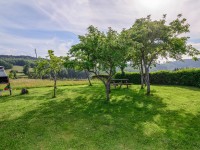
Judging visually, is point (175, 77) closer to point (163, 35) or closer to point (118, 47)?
point (163, 35)

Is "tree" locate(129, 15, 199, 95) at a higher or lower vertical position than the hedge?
higher

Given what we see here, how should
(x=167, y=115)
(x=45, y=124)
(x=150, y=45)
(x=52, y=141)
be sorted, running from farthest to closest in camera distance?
(x=150, y=45)
(x=167, y=115)
(x=45, y=124)
(x=52, y=141)

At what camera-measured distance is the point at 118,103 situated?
16.3 m

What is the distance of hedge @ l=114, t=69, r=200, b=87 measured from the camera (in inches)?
1145

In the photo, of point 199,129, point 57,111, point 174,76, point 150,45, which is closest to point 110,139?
point 199,129

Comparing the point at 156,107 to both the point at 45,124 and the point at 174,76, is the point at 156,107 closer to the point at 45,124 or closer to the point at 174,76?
the point at 45,124

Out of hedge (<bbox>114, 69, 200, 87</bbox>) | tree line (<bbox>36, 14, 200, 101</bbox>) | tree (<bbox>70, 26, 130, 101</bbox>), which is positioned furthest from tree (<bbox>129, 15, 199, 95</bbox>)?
hedge (<bbox>114, 69, 200, 87</bbox>)

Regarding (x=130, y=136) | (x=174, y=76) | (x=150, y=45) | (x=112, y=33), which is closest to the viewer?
(x=130, y=136)

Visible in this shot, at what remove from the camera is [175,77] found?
32219 millimetres

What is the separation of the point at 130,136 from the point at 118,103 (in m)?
7.29

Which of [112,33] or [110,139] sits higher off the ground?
[112,33]

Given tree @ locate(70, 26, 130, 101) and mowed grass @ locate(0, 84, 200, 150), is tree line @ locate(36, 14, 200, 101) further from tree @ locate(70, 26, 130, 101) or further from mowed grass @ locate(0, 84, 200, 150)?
mowed grass @ locate(0, 84, 200, 150)

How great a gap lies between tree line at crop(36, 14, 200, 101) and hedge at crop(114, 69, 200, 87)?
1093 centimetres

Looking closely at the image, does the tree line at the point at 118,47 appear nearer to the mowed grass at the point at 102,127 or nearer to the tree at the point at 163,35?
the tree at the point at 163,35
